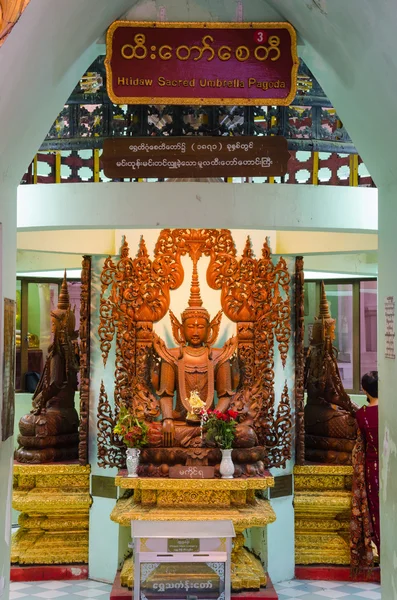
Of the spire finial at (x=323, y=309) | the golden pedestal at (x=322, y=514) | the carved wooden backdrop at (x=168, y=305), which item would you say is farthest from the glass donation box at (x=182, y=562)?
the spire finial at (x=323, y=309)

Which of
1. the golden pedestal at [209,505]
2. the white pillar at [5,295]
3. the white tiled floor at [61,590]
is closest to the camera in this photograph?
the white pillar at [5,295]

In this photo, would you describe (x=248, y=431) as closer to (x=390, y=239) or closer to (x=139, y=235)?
(x=139, y=235)

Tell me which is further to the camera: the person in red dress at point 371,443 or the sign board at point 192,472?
the person in red dress at point 371,443

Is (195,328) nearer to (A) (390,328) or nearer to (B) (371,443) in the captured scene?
(B) (371,443)

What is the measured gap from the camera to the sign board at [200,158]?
6836mm

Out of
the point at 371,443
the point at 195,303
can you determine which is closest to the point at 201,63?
the point at 195,303

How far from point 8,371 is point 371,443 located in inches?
201

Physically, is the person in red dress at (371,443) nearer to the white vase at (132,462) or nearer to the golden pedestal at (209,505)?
the golden pedestal at (209,505)

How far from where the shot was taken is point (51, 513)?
9930mm

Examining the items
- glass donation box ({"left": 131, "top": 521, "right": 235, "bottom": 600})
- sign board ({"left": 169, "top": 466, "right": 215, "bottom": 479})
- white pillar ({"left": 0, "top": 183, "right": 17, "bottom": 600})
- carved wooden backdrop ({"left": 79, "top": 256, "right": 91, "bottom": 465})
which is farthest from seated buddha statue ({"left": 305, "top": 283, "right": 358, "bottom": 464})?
white pillar ({"left": 0, "top": 183, "right": 17, "bottom": 600})

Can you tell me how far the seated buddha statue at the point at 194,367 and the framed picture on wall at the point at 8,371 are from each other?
12.8 feet

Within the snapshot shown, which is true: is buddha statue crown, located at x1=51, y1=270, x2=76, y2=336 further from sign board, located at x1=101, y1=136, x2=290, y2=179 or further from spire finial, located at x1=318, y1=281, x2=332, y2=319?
sign board, located at x1=101, y1=136, x2=290, y2=179

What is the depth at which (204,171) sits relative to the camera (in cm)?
683

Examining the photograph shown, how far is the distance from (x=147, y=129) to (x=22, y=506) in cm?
402
